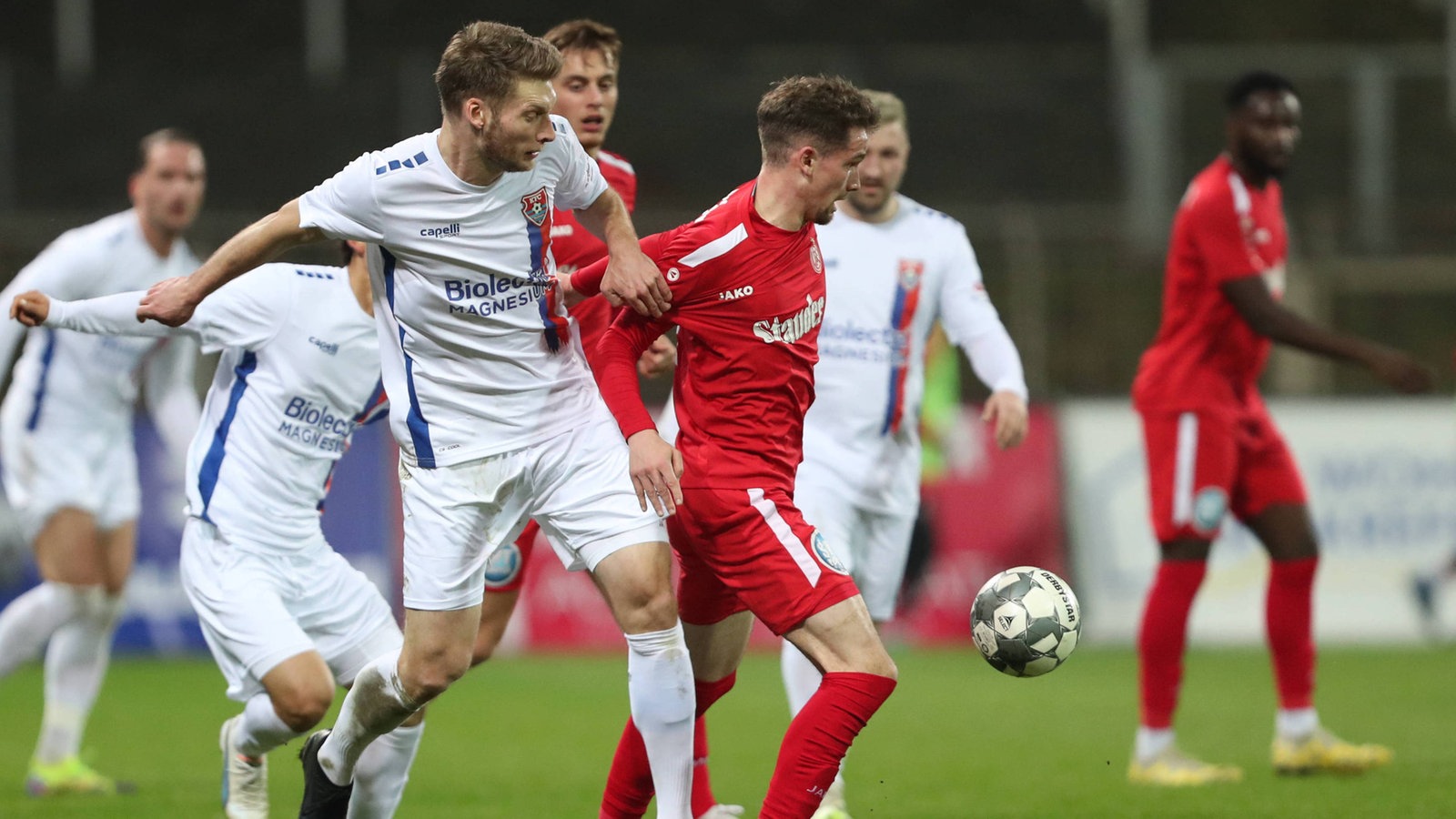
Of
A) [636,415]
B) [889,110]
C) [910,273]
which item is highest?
[889,110]

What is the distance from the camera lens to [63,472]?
764cm

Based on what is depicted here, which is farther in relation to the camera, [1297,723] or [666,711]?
[1297,723]

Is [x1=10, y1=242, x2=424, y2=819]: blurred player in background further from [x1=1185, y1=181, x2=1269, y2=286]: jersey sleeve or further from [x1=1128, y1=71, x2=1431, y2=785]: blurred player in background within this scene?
[x1=1185, y1=181, x2=1269, y2=286]: jersey sleeve

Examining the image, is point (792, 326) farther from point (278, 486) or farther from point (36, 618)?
point (36, 618)

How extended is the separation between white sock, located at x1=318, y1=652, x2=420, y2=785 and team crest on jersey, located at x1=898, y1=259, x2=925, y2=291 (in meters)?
2.42

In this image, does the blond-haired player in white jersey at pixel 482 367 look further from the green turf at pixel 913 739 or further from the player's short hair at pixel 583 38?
the green turf at pixel 913 739

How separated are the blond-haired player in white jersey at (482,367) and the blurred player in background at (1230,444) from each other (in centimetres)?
312

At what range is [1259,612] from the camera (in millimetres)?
13289

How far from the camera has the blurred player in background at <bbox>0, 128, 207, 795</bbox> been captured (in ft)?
24.2

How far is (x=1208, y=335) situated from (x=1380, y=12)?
49.4 feet

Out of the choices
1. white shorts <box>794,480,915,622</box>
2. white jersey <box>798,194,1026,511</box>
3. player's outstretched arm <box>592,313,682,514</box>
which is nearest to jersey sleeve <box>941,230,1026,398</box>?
white jersey <box>798,194,1026,511</box>

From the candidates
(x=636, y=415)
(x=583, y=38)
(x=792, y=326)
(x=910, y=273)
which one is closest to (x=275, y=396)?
(x=636, y=415)

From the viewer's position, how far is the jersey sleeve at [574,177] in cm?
514

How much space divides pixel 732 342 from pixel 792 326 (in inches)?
7.1
